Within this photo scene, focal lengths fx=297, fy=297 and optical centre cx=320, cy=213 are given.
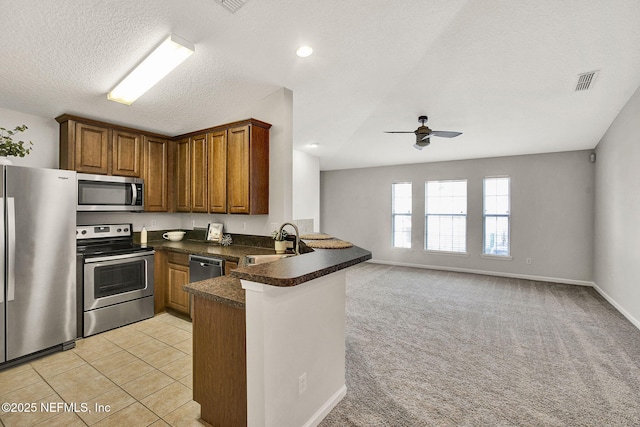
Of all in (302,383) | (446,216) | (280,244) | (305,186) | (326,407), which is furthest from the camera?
(446,216)

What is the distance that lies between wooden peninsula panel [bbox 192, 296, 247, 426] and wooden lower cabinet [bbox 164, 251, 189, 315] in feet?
6.23

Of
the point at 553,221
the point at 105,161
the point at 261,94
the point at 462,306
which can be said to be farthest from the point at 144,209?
the point at 553,221

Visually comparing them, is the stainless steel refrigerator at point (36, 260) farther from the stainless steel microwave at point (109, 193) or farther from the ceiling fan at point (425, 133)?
the ceiling fan at point (425, 133)

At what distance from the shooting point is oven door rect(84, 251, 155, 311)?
3139mm

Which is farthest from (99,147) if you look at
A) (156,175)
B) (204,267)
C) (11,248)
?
(204,267)

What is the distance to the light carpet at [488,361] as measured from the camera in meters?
2.04

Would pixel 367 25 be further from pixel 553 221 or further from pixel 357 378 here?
pixel 553 221

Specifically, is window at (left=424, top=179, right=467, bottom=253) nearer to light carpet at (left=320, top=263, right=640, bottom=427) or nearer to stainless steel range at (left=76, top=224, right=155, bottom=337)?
light carpet at (left=320, top=263, right=640, bottom=427)

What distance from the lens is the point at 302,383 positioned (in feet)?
5.77

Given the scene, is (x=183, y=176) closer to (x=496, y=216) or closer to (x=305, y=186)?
(x=305, y=186)

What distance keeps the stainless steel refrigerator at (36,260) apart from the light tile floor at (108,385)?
26cm

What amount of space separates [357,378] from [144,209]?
334 centimetres

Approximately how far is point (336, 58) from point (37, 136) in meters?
3.42

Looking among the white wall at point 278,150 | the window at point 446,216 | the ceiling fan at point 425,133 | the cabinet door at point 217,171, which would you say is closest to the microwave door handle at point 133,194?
the cabinet door at point 217,171
